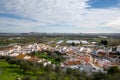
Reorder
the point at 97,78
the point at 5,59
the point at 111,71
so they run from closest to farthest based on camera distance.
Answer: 1. the point at 97,78
2. the point at 111,71
3. the point at 5,59

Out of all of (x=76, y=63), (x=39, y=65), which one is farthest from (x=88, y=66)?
(x=39, y=65)

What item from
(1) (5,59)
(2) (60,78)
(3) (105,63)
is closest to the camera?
(2) (60,78)

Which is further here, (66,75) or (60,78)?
(66,75)

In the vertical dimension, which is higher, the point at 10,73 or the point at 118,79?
the point at 118,79

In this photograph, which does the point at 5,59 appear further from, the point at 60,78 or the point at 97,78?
the point at 97,78

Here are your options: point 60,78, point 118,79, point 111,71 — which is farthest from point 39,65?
point 118,79

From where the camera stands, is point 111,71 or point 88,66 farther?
point 88,66

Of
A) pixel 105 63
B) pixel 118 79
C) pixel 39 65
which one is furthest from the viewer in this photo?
pixel 105 63

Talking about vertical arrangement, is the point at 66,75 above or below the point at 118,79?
below

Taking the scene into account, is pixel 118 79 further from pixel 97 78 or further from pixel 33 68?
pixel 33 68
